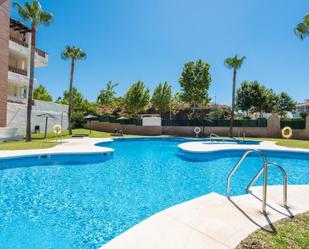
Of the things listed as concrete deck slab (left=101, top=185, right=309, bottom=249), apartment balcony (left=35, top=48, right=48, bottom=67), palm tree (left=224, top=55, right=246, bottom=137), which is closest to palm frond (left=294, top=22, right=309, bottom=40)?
palm tree (left=224, top=55, right=246, bottom=137)

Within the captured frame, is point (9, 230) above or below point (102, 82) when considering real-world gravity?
below

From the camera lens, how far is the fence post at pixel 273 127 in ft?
79.5

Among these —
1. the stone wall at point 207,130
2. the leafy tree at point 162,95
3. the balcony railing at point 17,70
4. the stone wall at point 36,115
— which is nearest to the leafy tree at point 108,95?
the leafy tree at point 162,95

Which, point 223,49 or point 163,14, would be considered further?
point 223,49

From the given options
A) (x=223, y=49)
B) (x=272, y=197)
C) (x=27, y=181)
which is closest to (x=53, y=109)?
(x=27, y=181)

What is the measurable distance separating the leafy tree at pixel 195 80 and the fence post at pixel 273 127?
1346 cm

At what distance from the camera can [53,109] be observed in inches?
943

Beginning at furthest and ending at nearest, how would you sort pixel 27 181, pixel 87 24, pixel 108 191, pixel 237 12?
1. pixel 87 24
2. pixel 237 12
3. pixel 27 181
4. pixel 108 191

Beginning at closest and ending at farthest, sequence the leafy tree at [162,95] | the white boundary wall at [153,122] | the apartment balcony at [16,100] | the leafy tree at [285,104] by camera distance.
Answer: the apartment balcony at [16,100]
the white boundary wall at [153,122]
the leafy tree at [162,95]
the leafy tree at [285,104]

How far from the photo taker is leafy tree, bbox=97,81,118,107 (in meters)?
52.5

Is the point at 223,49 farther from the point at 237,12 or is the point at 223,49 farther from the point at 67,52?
the point at 67,52

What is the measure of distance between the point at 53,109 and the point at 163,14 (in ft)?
54.4

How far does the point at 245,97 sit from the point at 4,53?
119 ft

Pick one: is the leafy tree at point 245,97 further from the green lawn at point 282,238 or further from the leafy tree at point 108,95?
the green lawn at point 282,238
